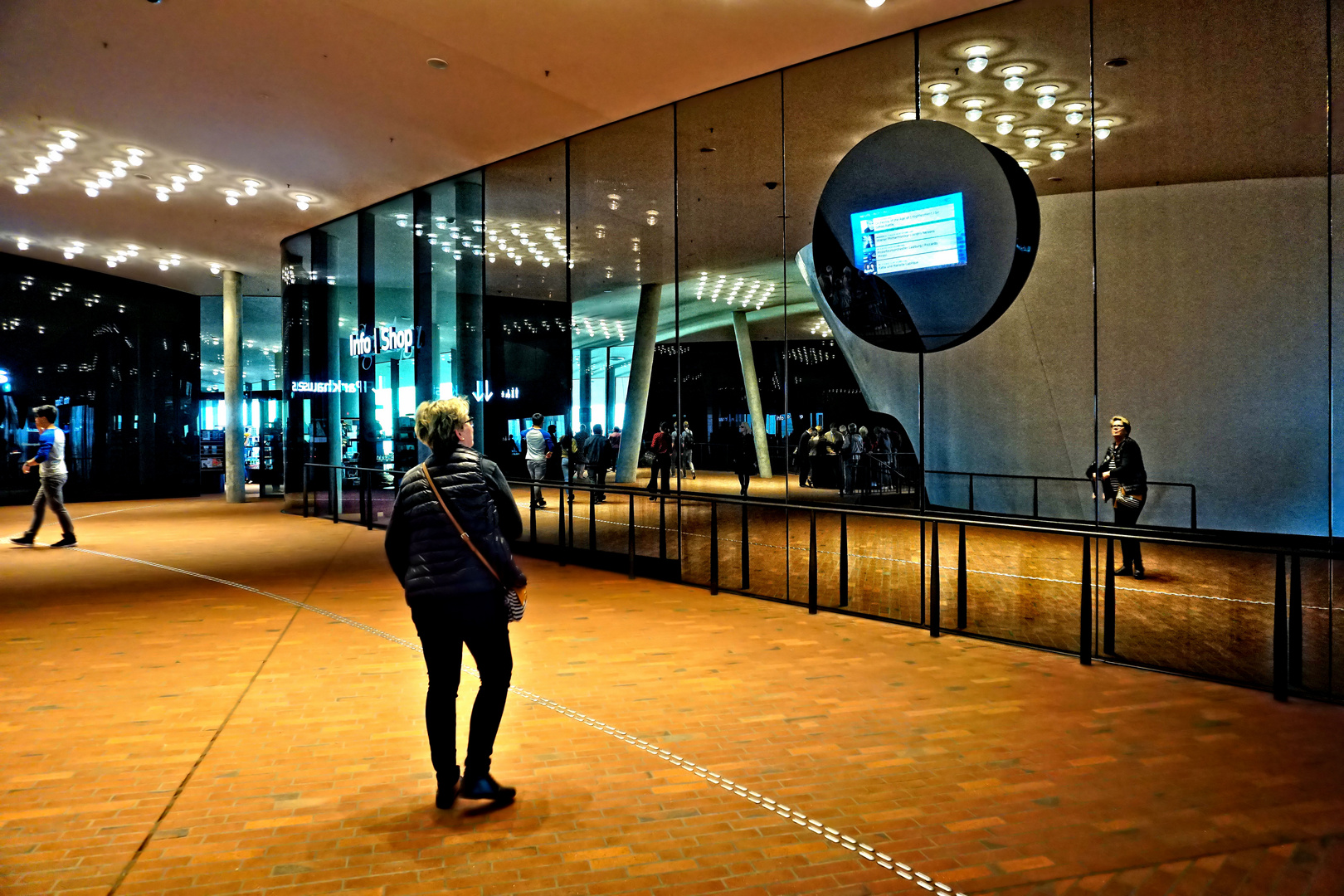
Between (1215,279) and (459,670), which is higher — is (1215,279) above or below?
above

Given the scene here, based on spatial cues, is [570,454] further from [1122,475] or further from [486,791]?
[486,791]

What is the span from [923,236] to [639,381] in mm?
4476

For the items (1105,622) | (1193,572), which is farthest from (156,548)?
(1193,572)

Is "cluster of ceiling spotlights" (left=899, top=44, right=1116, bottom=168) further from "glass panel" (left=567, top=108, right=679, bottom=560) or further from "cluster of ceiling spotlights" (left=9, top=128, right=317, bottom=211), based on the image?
"cluster of ceiling spotlights" (left=9, top=128, right=317, bottom=211)

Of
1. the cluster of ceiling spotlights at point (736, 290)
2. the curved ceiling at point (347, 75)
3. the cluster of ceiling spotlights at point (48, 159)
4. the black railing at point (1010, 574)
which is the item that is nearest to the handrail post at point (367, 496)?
the black railing at point (1010, 574)

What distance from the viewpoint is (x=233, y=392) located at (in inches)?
762

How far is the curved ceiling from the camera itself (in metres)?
7.38

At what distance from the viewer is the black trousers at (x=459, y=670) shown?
3.45 m

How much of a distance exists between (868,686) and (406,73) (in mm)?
7404

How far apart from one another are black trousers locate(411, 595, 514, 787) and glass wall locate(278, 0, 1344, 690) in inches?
151

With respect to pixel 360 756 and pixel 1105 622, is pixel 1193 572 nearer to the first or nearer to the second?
pixel 1105 622

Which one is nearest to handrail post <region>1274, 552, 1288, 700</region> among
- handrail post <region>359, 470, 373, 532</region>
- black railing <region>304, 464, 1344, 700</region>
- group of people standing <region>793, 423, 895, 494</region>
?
black railing <region>304, 464, 1344, 700</region>

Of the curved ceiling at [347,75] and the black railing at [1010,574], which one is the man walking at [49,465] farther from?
the black railing at [1010,574]

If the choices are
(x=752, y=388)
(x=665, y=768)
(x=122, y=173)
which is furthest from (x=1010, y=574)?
(x=122, y=173)
